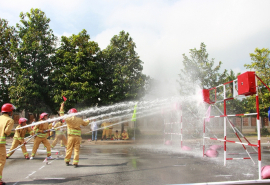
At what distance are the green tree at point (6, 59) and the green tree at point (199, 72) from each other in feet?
54.5

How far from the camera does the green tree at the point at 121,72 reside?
61.9 feet

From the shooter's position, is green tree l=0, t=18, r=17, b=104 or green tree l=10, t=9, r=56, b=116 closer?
green tree l=10, t=9, r=56, b=116

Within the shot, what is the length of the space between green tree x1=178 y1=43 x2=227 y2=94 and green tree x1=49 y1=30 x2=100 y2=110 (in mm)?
7771

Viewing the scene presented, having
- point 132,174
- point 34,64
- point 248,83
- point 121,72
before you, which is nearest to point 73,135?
point 132,174

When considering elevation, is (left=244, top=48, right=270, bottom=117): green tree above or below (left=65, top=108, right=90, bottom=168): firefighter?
above

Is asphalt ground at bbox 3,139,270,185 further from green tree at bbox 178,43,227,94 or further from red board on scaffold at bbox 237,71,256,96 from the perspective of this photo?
green tree at bbox 178,43,227,94

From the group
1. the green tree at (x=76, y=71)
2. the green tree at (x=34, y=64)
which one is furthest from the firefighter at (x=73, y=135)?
the green tree at (x=34, y=64)

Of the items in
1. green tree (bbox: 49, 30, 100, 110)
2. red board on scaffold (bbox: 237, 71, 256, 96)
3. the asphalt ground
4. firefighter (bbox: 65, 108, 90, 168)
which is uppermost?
green tree (bbox: 49, 30, 100, 110)

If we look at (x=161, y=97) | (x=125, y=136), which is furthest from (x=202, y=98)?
(x=161, y=97)

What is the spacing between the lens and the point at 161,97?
830 inches

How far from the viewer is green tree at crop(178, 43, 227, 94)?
62.7ft

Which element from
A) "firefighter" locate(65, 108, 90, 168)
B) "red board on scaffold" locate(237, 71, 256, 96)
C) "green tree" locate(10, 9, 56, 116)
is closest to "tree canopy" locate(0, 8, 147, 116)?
"green tree" locate(10, 9, 56, 116)

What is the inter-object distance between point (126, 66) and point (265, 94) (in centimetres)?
1269

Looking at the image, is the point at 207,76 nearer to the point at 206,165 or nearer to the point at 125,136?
the point at 125,136
